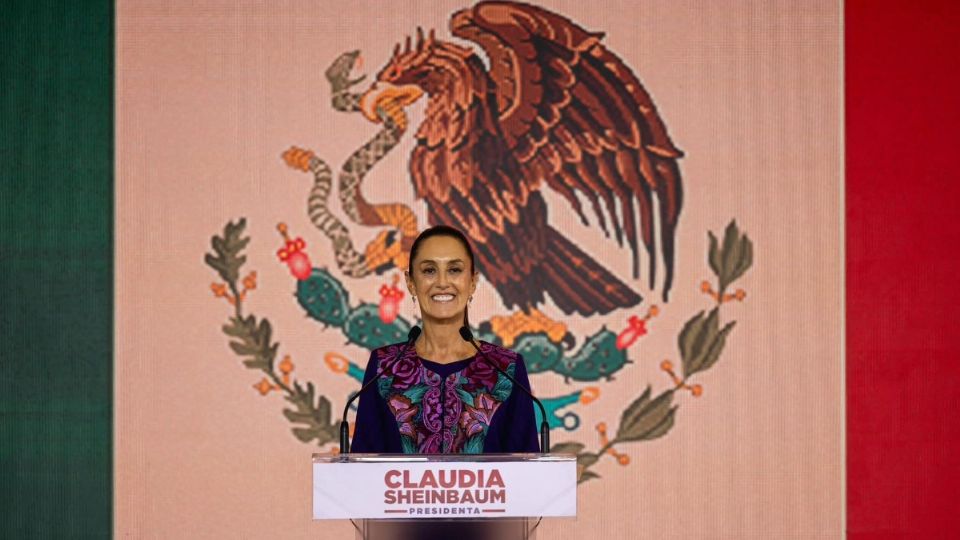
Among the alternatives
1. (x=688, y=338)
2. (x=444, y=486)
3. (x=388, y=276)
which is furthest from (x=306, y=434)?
(x=444, y=486)

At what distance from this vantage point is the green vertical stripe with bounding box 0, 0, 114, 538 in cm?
396

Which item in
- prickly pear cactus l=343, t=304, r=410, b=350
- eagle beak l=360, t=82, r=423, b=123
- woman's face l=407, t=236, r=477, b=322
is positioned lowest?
prickly pear cactus l=343, t=304, r=410, b=350

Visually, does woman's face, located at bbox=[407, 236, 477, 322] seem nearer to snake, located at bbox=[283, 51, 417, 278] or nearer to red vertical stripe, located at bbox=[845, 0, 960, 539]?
snake, located at bbox=[283, 51, 417, 278]

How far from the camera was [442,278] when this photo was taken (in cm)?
245

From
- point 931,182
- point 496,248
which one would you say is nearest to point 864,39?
point 931,182

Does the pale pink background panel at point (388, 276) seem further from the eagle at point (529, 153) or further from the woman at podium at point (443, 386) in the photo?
the woman at podium at point (443, 386)

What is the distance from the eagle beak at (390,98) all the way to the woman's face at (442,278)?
160 cm

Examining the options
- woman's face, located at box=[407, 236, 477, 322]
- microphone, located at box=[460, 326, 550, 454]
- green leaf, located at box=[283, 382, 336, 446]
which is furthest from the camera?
green leaf, located at box=[283, 382, 336, 446]

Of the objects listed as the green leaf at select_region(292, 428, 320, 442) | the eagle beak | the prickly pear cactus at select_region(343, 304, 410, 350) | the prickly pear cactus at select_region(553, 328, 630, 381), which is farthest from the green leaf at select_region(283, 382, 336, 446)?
the eagle beak

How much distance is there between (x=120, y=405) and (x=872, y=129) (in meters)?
3.15

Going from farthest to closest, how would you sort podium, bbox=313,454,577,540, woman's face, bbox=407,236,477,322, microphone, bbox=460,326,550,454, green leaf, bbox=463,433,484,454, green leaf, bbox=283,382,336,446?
green leaf, bbox=283,382,336,446 → woman's face, bbox=407,236,477,322 → green leaf, bbox=463,433,484,454 → microphone, bbox=460,326,550,454 → podium, bbox=313,454,577,540

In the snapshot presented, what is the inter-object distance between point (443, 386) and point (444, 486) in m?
0.41

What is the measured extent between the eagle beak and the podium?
221 centimetres

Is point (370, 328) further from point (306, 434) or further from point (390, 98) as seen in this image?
point (390, 98)
